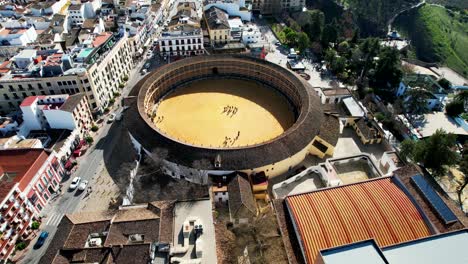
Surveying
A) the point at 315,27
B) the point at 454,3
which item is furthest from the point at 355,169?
the point at 454,3

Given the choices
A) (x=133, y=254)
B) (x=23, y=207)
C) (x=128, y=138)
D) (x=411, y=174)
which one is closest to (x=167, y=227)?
(x=133, y=254)

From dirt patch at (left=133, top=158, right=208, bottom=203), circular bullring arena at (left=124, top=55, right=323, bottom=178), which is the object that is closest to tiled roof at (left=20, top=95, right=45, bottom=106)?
circular bullring arena at (left=124, top=55, right=323, bottom=178)

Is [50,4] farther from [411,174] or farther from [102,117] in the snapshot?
[411,174]

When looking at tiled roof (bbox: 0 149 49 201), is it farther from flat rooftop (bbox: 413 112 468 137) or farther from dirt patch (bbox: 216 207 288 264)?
flat rooftop (bbox: 413 112 468 137)

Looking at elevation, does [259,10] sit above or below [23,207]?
above

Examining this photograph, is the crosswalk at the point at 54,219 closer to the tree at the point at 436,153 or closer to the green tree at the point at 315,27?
the tree at the point at 436,153

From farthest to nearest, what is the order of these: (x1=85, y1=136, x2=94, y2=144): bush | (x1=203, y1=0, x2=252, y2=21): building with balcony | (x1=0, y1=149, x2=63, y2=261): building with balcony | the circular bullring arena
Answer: (x1=203, y1=0, x2=252, y2=21): building with balcony < (x1=85, y1=136, x2=94, y2=144): bush < the circular bullring arena < (x1=0, y1=149, x2=63, y2=261): building with balcony

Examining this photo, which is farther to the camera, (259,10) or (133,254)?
(259,10)

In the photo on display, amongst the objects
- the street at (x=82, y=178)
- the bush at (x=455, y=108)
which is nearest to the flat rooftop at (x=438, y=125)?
the bush at (x=455, y=108)
